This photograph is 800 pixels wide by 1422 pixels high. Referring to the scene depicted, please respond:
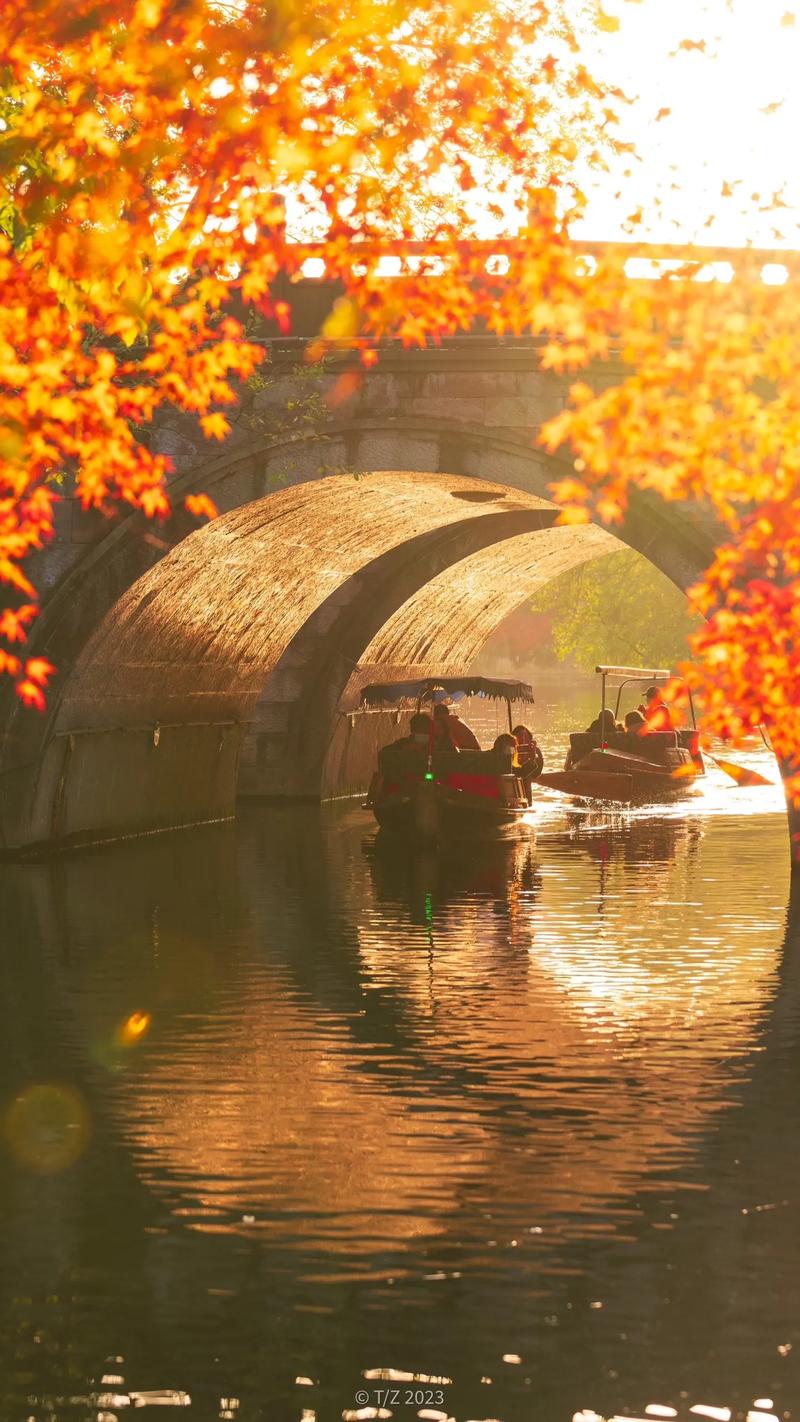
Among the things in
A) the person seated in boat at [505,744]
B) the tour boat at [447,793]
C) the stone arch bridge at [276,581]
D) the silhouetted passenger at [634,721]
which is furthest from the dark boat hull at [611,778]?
the person seated in boat at [505,744]

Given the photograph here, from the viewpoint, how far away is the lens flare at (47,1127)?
10555 mm

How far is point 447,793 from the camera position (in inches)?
1148

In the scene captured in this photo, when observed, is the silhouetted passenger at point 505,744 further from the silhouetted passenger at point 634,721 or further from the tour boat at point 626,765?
the silhouetted passenger at point 634,721

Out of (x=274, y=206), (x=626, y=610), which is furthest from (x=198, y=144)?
(x=626, y=610)

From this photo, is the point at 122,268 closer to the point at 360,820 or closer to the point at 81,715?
the point at 81,715

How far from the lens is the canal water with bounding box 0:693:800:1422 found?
7.59m

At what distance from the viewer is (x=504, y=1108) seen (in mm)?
11617

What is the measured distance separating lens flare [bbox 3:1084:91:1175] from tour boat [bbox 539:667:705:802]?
2275 centimetres

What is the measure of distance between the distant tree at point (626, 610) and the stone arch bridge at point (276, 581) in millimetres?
23495

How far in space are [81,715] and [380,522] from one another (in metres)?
6.17

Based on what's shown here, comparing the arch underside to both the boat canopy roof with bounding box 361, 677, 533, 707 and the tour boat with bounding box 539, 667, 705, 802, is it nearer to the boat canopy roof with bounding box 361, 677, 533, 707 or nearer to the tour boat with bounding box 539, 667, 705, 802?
the boat canopy roof with bounding box 361, 677, 533, 707

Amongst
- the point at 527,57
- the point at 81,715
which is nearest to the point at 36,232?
the point at 527,57

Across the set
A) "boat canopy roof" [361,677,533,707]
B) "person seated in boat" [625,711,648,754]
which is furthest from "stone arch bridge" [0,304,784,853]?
"person seated in boat" [625,711,648,754]

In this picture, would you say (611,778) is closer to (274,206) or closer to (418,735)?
(418,735)
